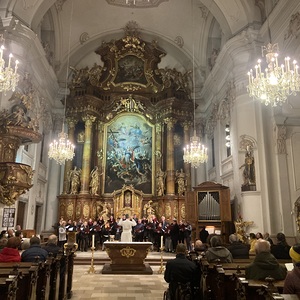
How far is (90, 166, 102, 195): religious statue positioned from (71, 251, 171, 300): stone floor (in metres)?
7.91

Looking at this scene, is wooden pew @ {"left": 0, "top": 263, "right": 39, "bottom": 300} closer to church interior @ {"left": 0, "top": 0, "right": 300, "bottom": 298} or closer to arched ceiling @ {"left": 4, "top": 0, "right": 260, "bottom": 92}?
church interior @ {"left": 0, "top": 0, "right": 300, "bottom": 298}

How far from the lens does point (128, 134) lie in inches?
738

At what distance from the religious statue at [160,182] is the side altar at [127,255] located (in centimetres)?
777

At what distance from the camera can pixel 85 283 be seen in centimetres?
771

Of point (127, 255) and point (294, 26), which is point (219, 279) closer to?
point (127, 255)

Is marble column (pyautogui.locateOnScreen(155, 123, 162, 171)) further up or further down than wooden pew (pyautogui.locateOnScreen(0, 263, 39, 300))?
further up

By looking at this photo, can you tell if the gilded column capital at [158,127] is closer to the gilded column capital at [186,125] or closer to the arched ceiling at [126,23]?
the gilded column capital at [186,125]

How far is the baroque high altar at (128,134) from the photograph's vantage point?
1712 centimetres

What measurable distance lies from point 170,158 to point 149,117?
9.23 ft

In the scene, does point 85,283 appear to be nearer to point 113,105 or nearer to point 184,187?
point 184,187

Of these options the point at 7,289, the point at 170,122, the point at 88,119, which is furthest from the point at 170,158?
the point at 7,289

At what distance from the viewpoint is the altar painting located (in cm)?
1791

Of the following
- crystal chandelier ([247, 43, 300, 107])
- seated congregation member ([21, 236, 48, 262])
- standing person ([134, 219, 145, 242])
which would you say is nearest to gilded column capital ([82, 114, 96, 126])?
standing person ([134, 219, 145, 242])

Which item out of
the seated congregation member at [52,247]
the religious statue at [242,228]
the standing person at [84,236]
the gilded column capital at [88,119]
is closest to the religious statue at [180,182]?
the standing person at [84,236]
